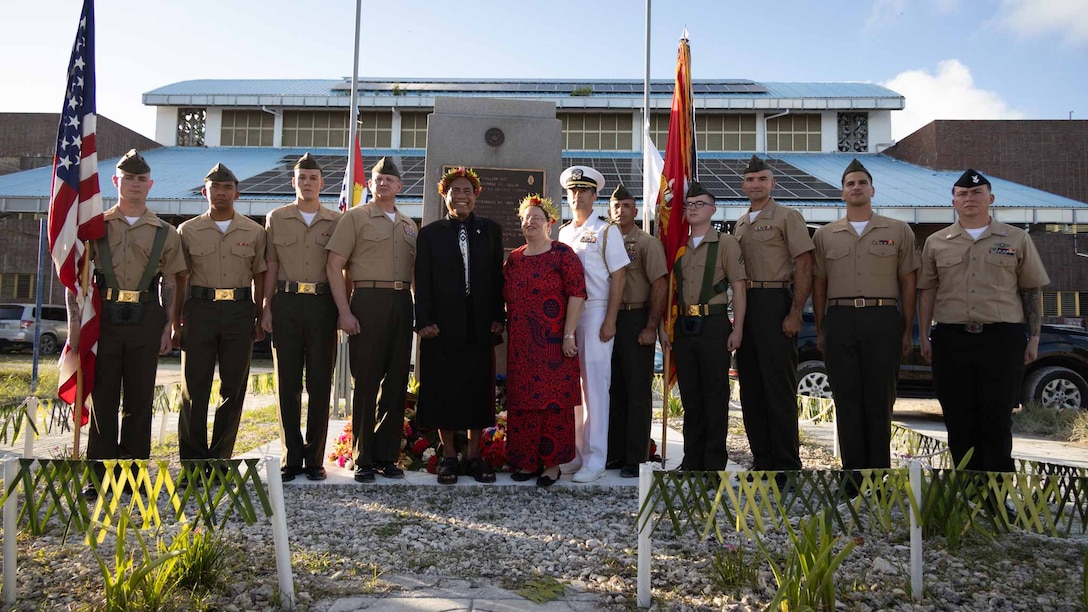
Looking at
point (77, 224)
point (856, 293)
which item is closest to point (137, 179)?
point (77, 224)

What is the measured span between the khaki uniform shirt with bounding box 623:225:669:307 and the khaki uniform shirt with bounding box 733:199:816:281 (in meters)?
0.57

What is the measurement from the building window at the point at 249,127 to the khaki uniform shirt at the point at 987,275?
2151 cm

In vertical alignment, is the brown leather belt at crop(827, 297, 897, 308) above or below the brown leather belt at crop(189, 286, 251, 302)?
above

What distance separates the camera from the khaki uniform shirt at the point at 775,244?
14.3 feet

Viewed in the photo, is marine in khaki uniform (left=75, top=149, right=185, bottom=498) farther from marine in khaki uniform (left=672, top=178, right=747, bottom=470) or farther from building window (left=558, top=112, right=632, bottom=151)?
building window (left=558, top=112, right=632, bottom=151)

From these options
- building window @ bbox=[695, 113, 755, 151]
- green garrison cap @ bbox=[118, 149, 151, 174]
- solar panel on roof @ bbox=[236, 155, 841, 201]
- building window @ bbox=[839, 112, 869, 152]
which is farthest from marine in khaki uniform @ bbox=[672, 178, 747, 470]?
building window @ bbox=[839, 112, 869, 152]

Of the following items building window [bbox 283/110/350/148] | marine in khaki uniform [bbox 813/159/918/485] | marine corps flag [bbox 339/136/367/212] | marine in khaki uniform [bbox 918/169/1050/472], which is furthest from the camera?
building window [bbox 283/110/350/148]

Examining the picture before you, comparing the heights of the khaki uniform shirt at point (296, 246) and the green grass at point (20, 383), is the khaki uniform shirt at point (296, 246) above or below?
above

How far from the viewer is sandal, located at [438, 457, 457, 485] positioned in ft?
14.2

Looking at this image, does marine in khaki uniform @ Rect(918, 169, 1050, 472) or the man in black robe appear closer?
marine in khaki uniform @ Rect(918, 169, 1050, 472)

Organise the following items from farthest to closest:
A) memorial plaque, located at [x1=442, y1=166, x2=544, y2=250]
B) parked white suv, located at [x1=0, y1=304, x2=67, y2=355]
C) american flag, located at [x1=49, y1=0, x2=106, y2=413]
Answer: parked white suv, located at [x1=0, y1=304, x2=67, y2=355]
memorial plaque, located at [x1=442, y1=166, x2=544, y2=250]
american flag, located at [x1=49, y1=0, x2=106, y2=413]

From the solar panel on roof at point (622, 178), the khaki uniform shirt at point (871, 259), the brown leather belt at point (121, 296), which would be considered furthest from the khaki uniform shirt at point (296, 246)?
the solar panel on roof at point (622, 178)

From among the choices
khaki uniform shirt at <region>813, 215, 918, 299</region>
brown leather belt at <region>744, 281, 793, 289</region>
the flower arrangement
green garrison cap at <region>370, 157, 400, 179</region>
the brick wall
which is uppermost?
the brick wall

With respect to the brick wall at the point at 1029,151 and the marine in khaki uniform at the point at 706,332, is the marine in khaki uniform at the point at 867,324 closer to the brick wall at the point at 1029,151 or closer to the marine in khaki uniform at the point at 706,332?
the marine in khaki uniform at the point at 706,332
